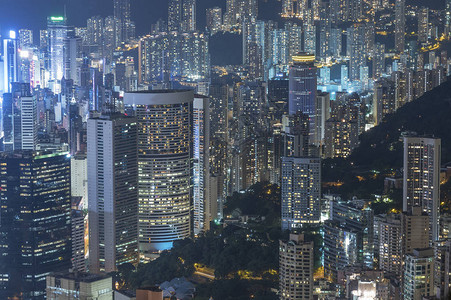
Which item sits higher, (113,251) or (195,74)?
(195,74)

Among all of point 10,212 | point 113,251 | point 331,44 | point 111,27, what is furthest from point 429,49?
point 10,212

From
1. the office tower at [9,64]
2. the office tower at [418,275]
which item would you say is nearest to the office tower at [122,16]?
the office tower at [9,64]

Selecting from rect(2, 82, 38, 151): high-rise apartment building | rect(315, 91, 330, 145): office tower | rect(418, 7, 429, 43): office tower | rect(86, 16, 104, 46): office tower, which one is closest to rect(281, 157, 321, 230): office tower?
rect(315, 91, 330, 145): office tower

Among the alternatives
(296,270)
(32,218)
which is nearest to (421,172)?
(296,270)

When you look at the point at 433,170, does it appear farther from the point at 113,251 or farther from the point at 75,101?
the point at 75,101

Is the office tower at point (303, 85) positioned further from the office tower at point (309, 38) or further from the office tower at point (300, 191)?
the office tower at point (300, 191)

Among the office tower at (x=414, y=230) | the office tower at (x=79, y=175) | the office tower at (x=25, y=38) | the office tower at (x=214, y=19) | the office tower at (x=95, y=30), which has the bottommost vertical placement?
the office tower at (x=414, y=230)

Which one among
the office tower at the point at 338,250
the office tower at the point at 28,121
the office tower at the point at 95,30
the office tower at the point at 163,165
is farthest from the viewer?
the office tower at the point at 95,30

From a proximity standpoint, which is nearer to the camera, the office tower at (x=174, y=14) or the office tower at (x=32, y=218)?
the office tower at (x=32, y=218)
